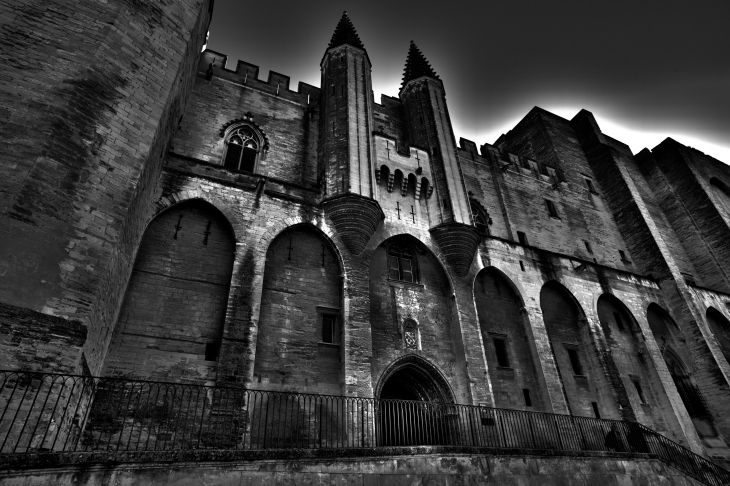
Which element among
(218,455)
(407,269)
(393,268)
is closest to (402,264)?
Result: (407,269)

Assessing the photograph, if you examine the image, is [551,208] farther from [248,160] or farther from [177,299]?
[177,299]

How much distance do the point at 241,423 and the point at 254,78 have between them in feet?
42.6

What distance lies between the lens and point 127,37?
10.2 metres

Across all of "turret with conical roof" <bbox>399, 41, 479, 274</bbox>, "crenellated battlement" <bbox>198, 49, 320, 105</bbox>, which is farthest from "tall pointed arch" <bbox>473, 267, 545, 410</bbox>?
"crenellated battlement" <bbox>198, 49, 320, 105</bbox>

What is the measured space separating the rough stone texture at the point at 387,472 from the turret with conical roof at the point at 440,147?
261 inches

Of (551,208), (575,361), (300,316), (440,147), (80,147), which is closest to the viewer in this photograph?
(80,147)

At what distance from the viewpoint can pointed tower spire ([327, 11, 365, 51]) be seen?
1762 centimetres

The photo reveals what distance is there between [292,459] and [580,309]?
13660 mm

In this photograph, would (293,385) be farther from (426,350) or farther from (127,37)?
(127,37)

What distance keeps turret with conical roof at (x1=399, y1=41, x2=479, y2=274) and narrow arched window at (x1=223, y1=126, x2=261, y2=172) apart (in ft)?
22.1

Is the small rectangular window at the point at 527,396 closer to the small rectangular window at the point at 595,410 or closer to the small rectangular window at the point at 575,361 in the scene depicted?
the small rectangular window at the point at 575,361

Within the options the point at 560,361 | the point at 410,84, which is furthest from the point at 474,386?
the point at 410,84

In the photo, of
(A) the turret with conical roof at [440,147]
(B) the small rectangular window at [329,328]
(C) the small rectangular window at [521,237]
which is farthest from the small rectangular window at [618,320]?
(B) the small rectangular window at [329,328]

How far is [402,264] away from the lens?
14.4 m
